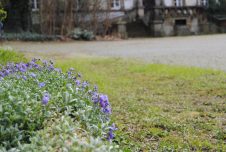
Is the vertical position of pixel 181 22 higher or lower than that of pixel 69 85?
higher

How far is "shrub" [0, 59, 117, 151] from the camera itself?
90.7 inches

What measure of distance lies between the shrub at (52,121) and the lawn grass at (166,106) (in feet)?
2.26

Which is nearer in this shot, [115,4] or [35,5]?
[35,5]

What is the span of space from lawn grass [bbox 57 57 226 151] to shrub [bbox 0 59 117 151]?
689 mm

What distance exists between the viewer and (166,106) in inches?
234

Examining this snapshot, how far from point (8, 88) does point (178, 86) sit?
4743 mm

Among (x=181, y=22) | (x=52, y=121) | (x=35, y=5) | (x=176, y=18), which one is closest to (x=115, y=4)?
(x=176, y=18)

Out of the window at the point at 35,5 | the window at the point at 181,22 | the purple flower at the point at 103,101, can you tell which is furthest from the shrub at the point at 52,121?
the window at the point at 181,22

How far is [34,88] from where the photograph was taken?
3516 mm

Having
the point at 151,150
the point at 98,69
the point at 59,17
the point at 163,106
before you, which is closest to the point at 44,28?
the point at 59,17

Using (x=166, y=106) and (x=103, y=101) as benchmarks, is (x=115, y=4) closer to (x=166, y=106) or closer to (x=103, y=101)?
(x=166, y=106)

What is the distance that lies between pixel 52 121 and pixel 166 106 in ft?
11.0

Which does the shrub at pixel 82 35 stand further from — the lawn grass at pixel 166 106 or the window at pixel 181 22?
the lawn grass at pixel 166 106

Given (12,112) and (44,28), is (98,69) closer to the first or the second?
(12,112)
